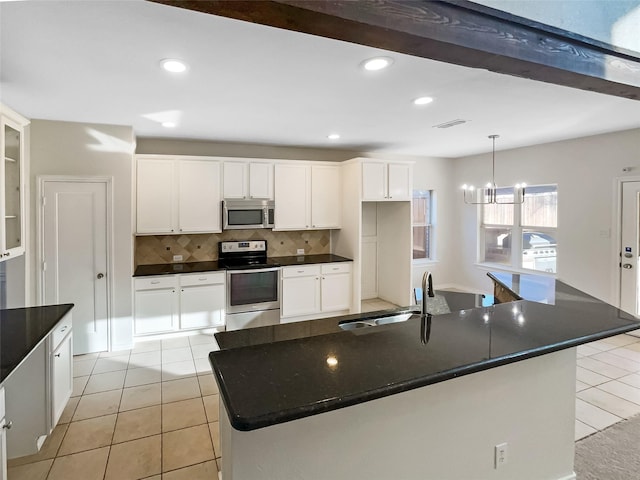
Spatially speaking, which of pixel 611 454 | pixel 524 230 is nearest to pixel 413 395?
pixel 611 454

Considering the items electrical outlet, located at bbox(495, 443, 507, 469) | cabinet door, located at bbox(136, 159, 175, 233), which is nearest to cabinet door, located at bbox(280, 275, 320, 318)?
cabinet door, located at bbox(136, 159, 175, 233)

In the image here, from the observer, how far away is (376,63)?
236 centimetres

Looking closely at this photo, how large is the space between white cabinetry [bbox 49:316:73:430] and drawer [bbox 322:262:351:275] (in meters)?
3.03

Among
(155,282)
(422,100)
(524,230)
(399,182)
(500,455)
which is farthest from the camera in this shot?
(524,230)

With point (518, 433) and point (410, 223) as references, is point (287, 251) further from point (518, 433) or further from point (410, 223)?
point (518, 433)

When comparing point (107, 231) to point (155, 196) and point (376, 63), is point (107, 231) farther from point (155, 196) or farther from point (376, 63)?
point (376, 63)

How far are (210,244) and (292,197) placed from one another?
51.6 inches

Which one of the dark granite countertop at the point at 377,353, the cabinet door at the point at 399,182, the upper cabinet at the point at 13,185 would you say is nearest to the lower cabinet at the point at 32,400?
the upper cabinet at the point at 13,185

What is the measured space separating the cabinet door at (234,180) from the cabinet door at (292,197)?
0.45 m

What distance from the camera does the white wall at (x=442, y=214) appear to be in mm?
6551

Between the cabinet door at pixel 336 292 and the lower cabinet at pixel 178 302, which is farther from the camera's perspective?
the cabinet door at pixel 336 292

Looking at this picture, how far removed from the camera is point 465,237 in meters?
6.62

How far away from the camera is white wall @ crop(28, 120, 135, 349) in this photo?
372cm

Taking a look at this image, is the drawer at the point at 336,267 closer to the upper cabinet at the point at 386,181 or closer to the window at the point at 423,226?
the upper cabinet at the point at 386,181
